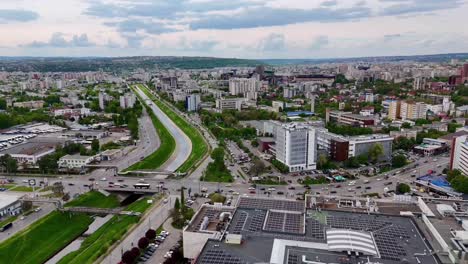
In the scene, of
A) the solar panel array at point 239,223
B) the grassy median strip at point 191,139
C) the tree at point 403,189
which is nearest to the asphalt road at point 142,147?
the grassy median strip at point 191,139

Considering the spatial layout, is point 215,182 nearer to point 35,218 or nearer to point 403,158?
point 35,218

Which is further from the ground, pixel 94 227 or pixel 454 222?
pixel 454 222

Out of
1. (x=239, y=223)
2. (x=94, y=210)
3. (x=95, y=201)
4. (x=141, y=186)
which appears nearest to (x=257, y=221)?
(x=239, y=223)

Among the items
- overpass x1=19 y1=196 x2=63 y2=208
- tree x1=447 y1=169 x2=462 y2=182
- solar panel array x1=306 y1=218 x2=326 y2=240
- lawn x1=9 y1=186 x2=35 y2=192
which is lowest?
lawn x1=9 y1=186 x2=35 y2=192

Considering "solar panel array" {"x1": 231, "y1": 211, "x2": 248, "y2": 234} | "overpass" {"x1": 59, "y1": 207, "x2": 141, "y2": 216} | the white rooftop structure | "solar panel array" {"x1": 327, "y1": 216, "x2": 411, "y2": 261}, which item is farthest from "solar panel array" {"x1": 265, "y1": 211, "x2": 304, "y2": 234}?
"overpass" {"x1": 59, "y1": 207, "x2": 141, "y2": 216}

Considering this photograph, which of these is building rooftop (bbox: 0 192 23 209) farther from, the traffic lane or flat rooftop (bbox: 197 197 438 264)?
Result: flat rooftop (bbox: 197 197 438 264)

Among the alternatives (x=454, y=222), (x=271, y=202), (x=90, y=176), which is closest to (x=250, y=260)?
(x=271, y=202)

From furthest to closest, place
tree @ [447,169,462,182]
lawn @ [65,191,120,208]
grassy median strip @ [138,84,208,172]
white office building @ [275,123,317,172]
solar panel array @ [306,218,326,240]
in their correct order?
Answer: grassy median strip @ [138,84,208,172]
white office building @ [275,123,317,172]
tree @ [447,169,462,182]
lawn @ [65,191,120,208]
solar panel array @ [306,218,326,240]
